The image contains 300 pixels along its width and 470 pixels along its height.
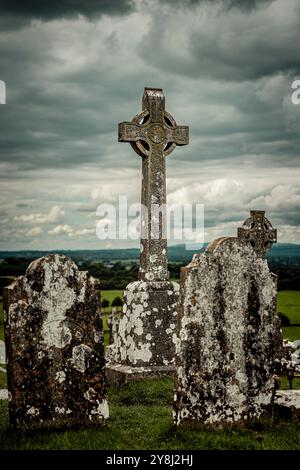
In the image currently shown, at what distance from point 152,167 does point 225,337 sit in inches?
271

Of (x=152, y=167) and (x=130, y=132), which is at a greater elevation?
(x=130, y=132)

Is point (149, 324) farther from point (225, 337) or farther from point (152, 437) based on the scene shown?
point (152, 437)

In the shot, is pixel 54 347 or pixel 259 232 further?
pixel 259 232

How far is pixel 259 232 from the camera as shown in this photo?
16.0 meters

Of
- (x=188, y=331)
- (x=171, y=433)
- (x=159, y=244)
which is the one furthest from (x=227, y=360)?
(x=159, y=244)

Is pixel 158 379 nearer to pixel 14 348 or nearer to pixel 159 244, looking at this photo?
pixel 159 244

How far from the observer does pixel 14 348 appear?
9.34 m

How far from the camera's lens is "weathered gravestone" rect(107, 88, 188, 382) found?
15.0 meters

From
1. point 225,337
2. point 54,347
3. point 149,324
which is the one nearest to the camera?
point 54,347

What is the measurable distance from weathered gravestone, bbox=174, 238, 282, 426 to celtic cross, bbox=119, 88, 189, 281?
5.46 meters

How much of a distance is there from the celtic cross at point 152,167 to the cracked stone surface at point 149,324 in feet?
1.27

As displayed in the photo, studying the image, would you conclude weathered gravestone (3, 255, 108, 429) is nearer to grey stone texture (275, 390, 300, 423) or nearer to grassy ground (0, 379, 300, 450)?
grassy ground (0, 379, 300, 450)

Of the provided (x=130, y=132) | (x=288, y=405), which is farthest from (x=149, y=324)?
(x=288, y=405)

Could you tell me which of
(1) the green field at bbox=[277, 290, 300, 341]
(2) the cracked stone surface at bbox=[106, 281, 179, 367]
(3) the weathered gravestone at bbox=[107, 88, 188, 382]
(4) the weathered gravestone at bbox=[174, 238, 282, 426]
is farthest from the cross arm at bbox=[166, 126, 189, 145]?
(1) the green field at bbox=[277, 290, 300, 341]
